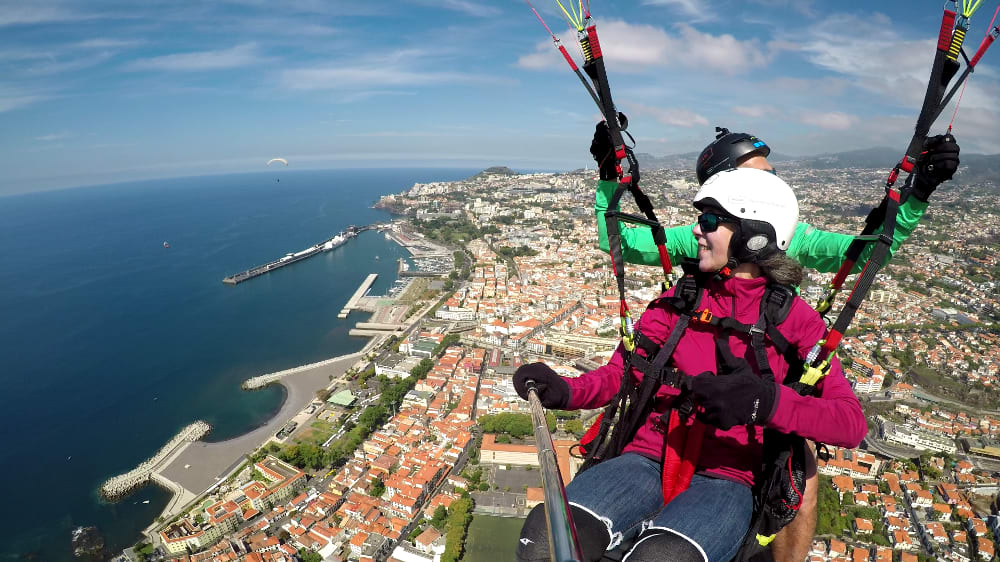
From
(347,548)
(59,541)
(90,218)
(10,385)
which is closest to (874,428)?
(347,548)

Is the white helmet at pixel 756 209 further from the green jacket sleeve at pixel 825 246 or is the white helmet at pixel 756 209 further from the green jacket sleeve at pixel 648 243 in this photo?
the green jacket sleeve at pixel 648 243

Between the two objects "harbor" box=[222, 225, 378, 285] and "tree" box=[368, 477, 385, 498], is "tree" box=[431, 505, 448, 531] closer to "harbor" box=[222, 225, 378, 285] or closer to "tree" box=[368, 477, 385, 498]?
"tree" box=[368, 477, 385, 498]

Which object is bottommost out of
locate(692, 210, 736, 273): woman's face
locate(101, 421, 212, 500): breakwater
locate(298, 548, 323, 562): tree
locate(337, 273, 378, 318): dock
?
locate(101, 421, 212, 500): breakwater

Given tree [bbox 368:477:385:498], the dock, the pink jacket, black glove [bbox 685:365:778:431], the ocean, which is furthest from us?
the dock

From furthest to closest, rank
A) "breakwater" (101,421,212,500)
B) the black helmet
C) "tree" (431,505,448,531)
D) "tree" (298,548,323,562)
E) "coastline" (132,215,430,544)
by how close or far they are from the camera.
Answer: "breakwater" (101,421,212,500) < "coastline" (132,215,430,544) < "tree" (431,505,448,531) < "tree" (298,548,323,562) < the black helmet

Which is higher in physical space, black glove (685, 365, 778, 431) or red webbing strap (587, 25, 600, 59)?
red webbing strap (587, 25, 600, 59)

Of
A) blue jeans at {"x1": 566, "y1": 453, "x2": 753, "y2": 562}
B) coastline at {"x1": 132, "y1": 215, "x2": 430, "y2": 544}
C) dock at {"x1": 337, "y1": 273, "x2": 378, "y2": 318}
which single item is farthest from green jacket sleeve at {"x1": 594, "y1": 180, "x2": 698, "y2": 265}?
dock at {"x1": 337, "y1": 273, "x2": 378, "y2": 318}

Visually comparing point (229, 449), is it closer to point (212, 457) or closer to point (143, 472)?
point (212, 457)

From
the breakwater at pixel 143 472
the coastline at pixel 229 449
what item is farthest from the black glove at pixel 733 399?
the breakwater at pixel 143 472

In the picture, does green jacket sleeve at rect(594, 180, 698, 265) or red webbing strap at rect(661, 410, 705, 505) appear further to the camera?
green jacket sleeve at rect(594, 180, 698, 265)

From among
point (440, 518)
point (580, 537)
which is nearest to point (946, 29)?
point (580, 537)
